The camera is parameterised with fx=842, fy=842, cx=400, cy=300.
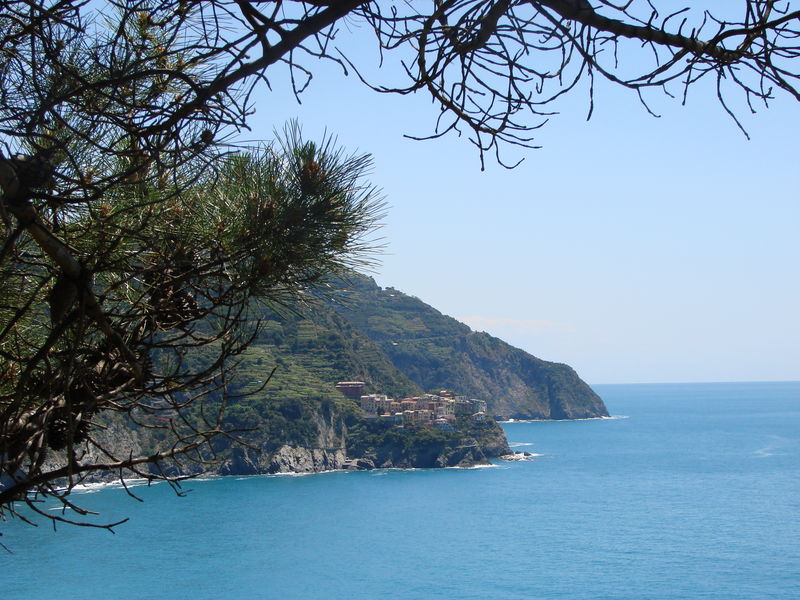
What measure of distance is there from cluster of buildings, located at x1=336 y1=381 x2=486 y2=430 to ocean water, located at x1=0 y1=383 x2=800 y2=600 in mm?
4372

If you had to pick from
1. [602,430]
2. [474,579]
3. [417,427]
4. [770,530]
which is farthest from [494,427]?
[474,579]

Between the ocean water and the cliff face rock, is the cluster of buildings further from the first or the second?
the cliff face rock

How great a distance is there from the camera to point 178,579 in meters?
28.4

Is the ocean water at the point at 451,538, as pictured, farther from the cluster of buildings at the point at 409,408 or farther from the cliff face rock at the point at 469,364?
the cliff face rock at the point at 469,364

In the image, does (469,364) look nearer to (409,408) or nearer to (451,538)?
(409,408)

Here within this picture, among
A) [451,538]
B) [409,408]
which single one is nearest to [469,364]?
[409,408]

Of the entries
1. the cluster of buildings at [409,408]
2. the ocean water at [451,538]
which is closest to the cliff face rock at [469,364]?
the cluster of buildings at [409,408]

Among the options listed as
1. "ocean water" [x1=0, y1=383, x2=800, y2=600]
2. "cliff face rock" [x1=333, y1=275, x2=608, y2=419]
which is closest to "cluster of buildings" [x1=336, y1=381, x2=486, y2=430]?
"ocean water" [x1=0, y1=383, x2=800, y2=600]

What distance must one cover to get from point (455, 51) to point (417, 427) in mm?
52822

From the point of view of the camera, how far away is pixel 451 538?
34219mm

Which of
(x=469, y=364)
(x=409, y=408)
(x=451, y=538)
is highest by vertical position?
(x=469, y=364)

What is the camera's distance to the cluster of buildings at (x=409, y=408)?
5419 cm

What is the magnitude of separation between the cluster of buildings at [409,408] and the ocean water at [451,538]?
437cm

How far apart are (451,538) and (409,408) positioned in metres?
21.5
